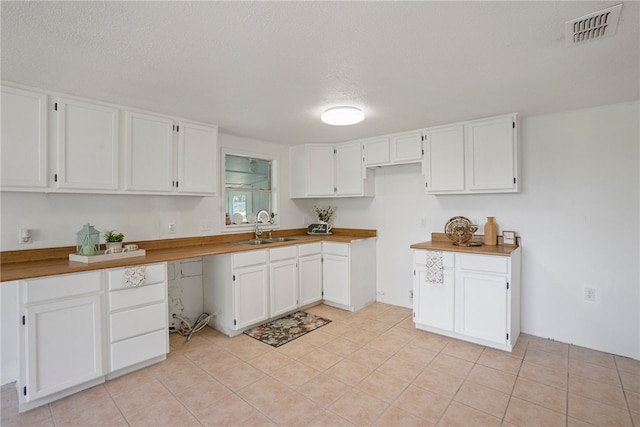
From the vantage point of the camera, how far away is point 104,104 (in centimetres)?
257

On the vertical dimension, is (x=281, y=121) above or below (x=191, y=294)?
above

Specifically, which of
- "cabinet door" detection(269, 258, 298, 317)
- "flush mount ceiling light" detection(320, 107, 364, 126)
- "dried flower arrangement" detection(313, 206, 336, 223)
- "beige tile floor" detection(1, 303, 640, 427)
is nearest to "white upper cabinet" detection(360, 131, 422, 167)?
"dried flower arrangement" detection(313, 206, 336, 223)

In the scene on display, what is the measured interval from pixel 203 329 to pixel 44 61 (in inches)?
105

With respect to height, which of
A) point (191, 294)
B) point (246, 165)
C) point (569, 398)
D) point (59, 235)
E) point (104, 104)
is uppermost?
point (104, 104)

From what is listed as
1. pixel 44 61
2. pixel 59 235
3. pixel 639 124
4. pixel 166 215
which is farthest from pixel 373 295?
pixel 44 61

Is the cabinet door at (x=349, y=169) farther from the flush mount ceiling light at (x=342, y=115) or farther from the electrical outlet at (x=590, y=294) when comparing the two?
the electrical outlet at (x=590, y=294)

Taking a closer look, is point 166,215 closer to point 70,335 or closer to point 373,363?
point 70,335

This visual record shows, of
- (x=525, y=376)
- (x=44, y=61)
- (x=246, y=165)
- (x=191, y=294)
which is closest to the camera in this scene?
(x=44, y=61)

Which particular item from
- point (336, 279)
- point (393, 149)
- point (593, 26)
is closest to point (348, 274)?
point (336, 279)

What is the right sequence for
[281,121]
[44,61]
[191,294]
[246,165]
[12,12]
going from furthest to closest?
[246,165], [191,294], [281,121], [44,61], [12,12]

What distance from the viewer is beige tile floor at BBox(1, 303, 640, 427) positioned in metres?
1.98

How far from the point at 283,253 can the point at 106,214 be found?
1766 mm

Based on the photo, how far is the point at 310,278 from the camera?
4.00m

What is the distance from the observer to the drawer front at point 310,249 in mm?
3869
